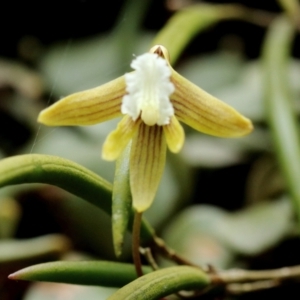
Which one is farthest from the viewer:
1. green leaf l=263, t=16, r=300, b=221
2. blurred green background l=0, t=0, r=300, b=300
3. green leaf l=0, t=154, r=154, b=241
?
blurred green background l=0, t=0, r=300, b=300

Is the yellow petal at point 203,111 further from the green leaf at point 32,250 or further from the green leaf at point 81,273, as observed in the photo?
the green leaf at point 32,250

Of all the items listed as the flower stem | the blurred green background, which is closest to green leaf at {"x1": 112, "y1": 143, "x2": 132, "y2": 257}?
the flower stem

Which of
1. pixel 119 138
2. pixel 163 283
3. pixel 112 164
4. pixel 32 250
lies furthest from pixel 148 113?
pixel 112 164

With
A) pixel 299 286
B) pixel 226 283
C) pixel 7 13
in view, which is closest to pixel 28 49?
pixel 7 13

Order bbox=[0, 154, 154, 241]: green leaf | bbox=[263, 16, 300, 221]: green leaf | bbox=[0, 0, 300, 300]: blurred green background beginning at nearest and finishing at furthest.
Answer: bbox=[0, 154, 154, 241]: green leaf → bbox=[263, 16, 300, 221]: green leaf → bbox=[0, 0, 300, 300]: blurred green background

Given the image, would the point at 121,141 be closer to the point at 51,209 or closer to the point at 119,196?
the point at 119,196

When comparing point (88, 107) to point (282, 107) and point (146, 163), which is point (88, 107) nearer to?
point (146, 163)

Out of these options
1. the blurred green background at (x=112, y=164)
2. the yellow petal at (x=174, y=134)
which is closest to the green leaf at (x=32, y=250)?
the blurred green background at (x=112, y=164)

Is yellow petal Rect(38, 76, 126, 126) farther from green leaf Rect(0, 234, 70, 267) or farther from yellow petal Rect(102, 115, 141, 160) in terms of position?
green leaf Rect(0, 234, 70, 267)
